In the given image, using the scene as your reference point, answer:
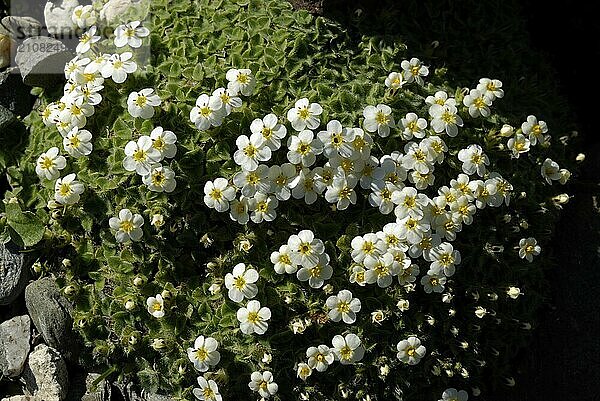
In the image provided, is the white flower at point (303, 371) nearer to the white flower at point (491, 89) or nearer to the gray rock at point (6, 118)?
the white flower at point (491, 89)

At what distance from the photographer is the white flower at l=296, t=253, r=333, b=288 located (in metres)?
3.32

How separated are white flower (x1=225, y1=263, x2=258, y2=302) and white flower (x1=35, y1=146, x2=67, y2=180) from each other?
1.01m

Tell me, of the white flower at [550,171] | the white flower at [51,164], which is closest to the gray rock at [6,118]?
the white flower at [51,164]

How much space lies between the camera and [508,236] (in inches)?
148

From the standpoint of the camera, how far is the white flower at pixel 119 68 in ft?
11.3

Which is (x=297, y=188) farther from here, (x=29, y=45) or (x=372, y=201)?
(x=29, y=45)

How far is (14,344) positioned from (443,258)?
7.69ft

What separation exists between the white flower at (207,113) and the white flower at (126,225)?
533mm

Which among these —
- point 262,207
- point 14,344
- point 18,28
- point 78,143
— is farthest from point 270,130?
point 18,28

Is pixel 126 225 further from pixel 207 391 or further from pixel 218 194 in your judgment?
pixel 207 391

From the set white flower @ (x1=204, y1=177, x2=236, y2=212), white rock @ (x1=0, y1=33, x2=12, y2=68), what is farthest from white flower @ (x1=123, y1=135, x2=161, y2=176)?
white rock @ (x1=0, y1=33, x2=12, y2=68)

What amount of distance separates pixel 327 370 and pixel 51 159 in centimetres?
173

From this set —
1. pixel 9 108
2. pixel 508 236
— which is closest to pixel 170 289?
pixel 9 108

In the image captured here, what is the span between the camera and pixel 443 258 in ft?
11.2
